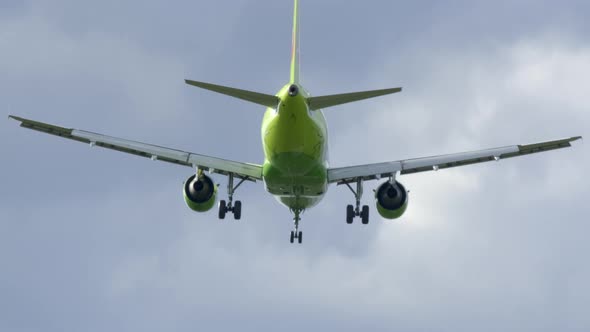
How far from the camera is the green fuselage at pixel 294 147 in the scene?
6450 cm

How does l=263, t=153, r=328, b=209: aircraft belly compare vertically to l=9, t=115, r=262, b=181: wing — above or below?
below

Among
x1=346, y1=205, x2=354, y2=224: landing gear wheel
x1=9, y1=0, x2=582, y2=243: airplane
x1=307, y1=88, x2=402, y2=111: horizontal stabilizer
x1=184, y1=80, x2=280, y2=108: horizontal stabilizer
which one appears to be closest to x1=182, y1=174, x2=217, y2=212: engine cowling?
x1=9, y1=0, x2=582, y2=243: airplane

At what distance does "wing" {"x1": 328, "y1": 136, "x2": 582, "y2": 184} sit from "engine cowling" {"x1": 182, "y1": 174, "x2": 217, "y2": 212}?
6174 millimetres

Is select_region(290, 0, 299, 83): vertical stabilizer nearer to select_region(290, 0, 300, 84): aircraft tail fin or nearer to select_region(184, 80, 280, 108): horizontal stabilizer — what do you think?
select_region(290, 0, 300, 84): aircraft tail fin

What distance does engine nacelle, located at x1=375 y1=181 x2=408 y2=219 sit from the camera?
74.6 meters

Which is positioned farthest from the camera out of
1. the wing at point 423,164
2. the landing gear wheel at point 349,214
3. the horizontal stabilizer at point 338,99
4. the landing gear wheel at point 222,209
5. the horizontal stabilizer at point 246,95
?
the landing gear wheel at point 349,214

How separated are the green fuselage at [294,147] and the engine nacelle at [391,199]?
11.3ft

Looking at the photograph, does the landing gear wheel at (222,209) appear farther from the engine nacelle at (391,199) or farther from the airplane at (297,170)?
the engine nacelle at (391,199)

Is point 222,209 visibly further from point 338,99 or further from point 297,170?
point 338,99

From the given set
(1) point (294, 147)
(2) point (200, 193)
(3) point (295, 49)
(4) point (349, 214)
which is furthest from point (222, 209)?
(1) point (294, 147)

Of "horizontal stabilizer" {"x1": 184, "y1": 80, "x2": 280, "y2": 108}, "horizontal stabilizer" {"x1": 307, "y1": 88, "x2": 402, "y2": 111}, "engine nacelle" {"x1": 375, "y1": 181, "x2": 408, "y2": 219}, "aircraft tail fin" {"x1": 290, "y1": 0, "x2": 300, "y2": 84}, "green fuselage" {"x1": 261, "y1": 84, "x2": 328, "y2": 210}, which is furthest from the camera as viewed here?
"engine nacelle" {"x1": 375, "y1": 181, "x2": 408, "y2": 219}

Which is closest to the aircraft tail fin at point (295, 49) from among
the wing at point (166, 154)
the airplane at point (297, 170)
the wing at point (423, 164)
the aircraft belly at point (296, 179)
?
the airplane at point (297, 170)

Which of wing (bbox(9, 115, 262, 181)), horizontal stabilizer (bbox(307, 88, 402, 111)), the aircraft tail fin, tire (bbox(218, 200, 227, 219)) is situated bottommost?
tire (bbox(218, 200, 227, 219))

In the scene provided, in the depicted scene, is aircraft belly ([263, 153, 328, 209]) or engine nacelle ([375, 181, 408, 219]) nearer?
aircraft belly ([263, 153, 328, 209])
